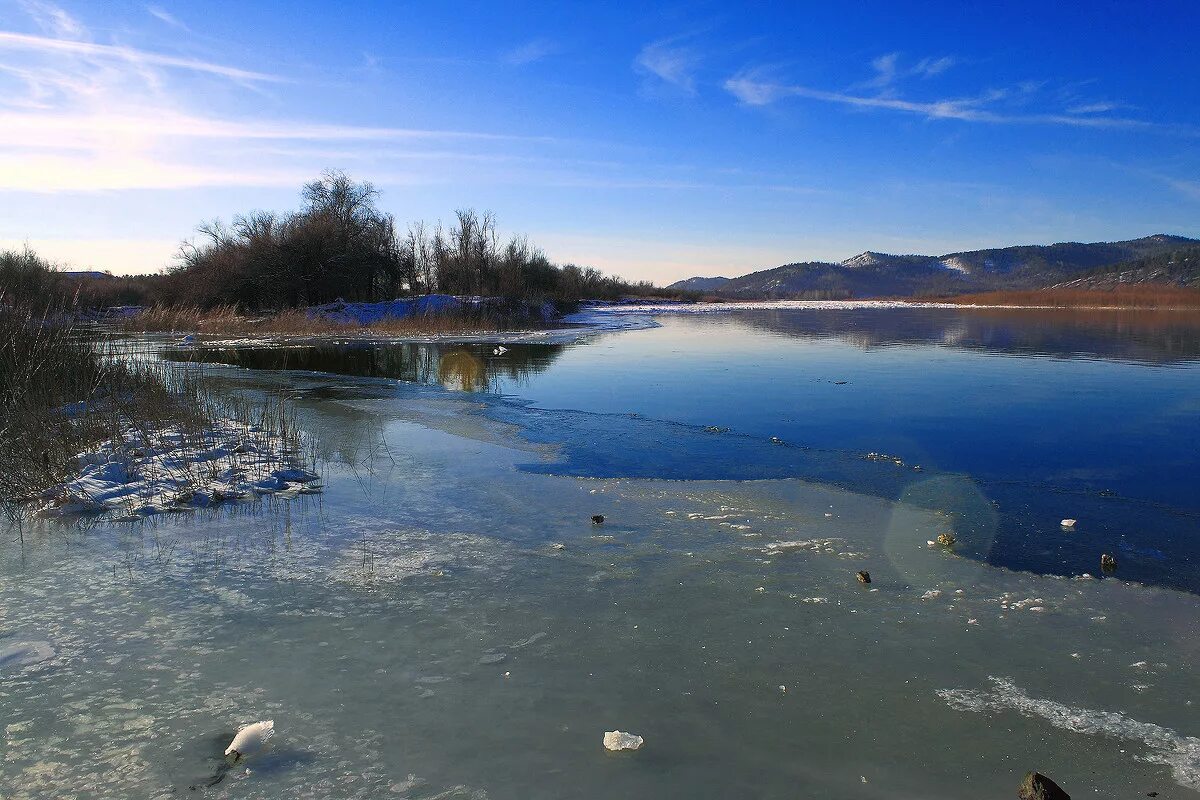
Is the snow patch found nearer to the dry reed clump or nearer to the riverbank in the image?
the dry reed clump

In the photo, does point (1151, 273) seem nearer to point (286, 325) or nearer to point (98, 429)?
point (286, 325)

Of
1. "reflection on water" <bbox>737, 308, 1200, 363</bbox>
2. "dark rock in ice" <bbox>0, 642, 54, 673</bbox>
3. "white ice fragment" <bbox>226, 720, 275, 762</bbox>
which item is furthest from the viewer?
"reflection on water" <bbox>737, 308, 1200, 363</bbox>

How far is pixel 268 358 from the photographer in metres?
23.2

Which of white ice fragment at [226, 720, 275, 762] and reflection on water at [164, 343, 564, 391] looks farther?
reflection on water at [164, 343, 564, 391]

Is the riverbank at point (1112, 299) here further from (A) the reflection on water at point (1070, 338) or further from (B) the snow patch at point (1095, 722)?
(B) the snow patch at point (1095, 722)

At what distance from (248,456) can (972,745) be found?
8.01 metres

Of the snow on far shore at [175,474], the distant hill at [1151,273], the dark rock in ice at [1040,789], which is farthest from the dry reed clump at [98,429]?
the distant hill at [1151,273]

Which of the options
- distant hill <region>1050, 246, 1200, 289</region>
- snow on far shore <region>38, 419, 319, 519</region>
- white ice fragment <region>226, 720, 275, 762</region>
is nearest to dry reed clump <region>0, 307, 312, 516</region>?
snow on far shore <region>38, 419, 319, 519</region>

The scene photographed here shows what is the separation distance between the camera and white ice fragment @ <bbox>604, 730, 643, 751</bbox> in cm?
312

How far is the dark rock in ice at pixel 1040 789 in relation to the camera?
273 centimetres

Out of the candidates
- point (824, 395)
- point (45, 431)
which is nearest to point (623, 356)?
point (824, 395)

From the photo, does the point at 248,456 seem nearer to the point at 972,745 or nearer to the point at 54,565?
the point at 54,565

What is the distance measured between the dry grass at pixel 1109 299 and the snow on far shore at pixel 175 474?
2457 inches

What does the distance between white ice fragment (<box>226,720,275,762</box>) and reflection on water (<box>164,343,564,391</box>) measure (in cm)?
1285
